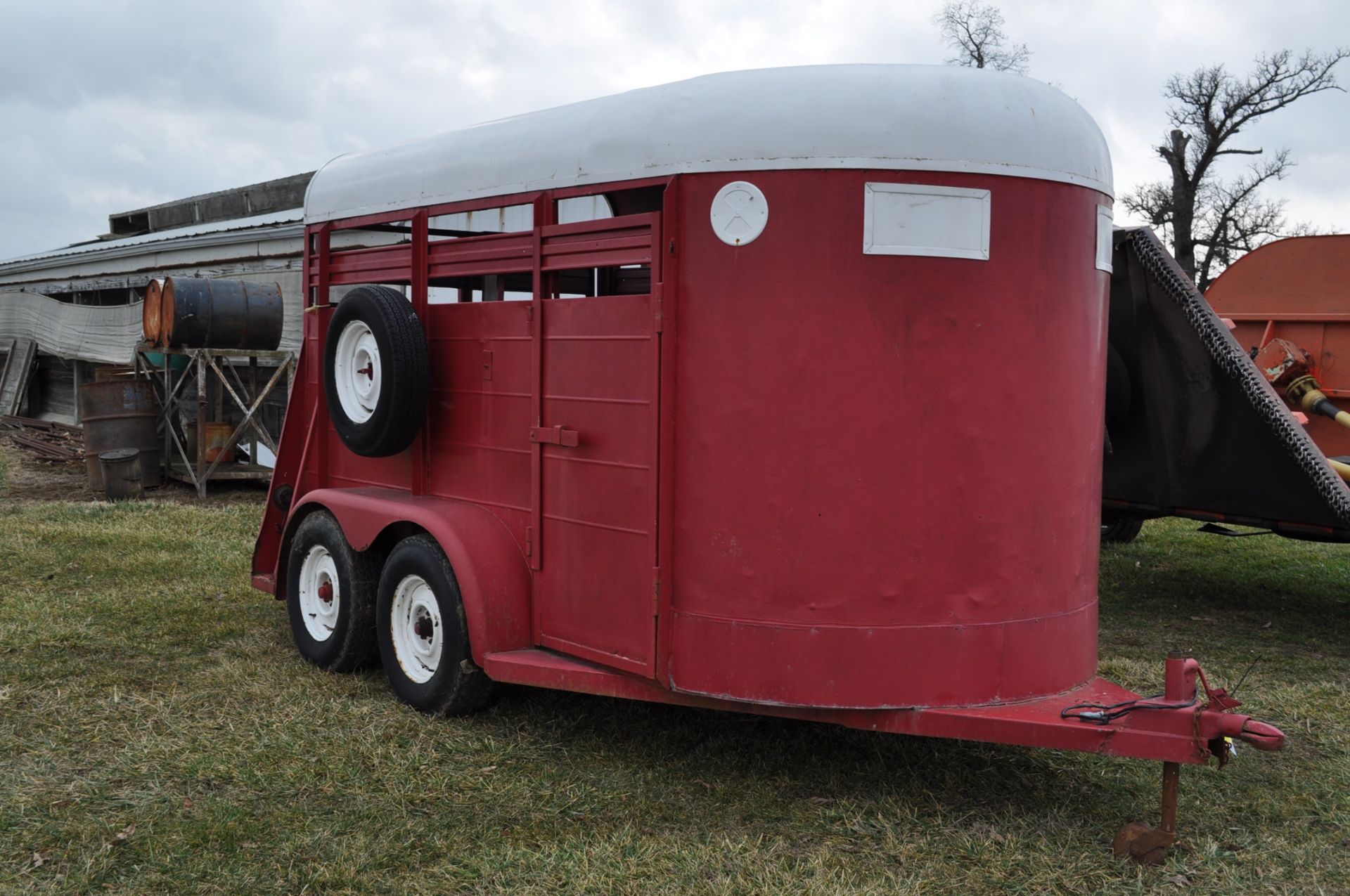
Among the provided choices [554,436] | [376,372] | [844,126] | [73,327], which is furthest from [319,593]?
[73,327]

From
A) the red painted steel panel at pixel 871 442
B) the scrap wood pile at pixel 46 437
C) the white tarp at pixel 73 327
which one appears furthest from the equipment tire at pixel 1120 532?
the scrap wood pile at pixel 46 437

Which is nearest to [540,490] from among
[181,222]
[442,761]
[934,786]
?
[442,761]

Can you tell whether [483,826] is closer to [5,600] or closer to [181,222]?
[5,600]

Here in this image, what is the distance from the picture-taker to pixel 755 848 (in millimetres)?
4066

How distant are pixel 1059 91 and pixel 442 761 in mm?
3528

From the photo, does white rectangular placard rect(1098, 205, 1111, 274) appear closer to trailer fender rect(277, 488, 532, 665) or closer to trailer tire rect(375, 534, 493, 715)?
trailer fender rect(277, 488, 532, 665)

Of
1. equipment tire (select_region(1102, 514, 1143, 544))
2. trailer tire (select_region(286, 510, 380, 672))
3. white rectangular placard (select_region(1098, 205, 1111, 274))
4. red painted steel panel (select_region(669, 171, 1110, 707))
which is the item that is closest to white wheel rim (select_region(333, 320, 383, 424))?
trailer tire (select_region(286, 510, 380, 672))

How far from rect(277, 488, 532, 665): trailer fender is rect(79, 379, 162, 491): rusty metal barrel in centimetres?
852

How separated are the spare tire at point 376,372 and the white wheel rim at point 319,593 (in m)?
0.79

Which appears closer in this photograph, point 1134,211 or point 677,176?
point 677,176

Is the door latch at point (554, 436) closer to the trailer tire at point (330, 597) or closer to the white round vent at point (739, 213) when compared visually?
the white round vent at point (739, 213)

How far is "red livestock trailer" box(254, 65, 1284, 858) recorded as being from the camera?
4.14 metres

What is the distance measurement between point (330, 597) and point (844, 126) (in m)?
3.72

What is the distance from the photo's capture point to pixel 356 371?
19.1 feet
